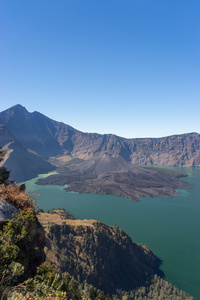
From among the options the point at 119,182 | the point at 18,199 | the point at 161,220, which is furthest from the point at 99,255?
the point at 119,182

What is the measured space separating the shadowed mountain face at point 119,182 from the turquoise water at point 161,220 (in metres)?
9.25

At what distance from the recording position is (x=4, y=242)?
7824mm

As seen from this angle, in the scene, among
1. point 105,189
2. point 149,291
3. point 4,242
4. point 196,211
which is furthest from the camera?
point 105,189

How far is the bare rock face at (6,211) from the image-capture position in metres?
8.81

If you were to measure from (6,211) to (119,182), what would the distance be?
501ft

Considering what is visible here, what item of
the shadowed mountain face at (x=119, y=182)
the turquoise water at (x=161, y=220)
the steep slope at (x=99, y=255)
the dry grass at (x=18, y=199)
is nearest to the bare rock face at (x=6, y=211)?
the dry grass at (x=18, y=199)

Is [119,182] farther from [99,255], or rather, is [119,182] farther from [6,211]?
[6,211]

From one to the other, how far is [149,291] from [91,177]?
448 feet

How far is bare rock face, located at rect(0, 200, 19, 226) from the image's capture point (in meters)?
8.81

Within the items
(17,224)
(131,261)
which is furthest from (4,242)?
(131,261)

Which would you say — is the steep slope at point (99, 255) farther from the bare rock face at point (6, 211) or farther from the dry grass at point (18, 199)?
the bare rock face at point (6, 211)

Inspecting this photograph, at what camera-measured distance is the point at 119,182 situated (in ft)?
517

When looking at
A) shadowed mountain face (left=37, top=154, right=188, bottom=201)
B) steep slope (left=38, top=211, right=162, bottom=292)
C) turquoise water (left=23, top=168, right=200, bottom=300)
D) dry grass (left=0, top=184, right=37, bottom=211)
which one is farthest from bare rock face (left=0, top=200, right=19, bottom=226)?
shadowed mountain face (left=37, top=154, right=188, bottom=201)

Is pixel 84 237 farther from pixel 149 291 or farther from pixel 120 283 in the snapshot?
pixel 149 291
